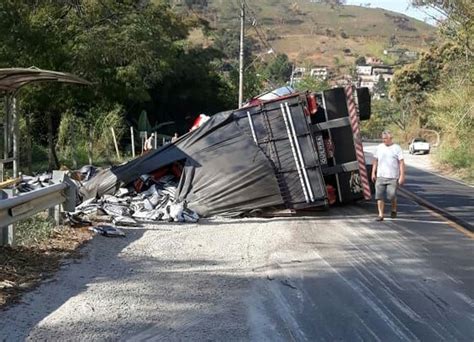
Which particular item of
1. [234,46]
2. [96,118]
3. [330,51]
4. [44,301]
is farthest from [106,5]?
[330,51]

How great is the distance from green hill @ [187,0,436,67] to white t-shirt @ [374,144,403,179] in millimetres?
114770

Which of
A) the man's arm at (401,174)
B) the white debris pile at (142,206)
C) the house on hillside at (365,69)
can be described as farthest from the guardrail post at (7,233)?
the house on hillside at (365,69)

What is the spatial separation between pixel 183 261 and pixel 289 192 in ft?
14.3

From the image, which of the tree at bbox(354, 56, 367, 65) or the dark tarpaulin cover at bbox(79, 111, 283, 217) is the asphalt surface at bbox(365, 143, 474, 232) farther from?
the tree at bbox(354, 56, 367, 65)

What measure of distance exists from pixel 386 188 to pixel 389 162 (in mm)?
500

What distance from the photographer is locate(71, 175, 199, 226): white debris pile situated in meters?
10.2

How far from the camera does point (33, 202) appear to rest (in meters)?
7.68

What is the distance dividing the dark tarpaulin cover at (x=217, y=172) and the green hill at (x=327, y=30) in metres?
114

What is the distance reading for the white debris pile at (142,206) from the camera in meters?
10.2

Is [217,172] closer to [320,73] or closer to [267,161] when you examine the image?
[267,161]

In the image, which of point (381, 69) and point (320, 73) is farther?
point (381, 69)

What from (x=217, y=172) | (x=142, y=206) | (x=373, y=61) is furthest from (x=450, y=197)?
(x=373, y=61)

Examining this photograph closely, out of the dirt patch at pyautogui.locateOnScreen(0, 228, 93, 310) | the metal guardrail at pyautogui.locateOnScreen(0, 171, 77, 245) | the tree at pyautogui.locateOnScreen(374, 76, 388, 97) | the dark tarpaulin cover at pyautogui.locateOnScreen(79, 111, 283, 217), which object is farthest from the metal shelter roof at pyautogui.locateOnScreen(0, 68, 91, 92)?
the tree at pyautogui.locateOnScreen(374, 76, 388, 97)

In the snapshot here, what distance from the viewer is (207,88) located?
46.0 meters
